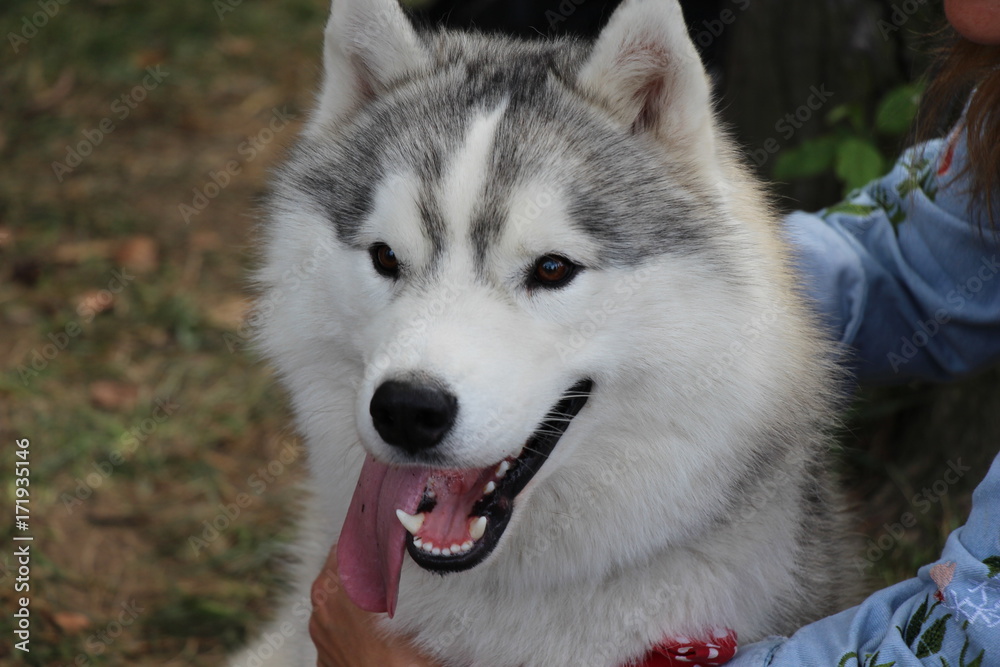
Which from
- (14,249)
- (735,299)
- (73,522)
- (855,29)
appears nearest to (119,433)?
(73,522)

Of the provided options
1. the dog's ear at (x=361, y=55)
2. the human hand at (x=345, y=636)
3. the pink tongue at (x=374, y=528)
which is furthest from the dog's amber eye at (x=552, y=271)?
the human hand at (x=345, y=636)

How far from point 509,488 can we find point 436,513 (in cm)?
17

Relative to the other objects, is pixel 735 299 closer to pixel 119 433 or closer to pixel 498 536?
pixel 498 536

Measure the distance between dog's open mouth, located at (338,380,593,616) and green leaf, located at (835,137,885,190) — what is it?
1.42 m

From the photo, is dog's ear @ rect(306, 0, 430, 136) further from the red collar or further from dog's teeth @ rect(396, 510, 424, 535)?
the red collar

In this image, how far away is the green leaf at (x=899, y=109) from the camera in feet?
10.2

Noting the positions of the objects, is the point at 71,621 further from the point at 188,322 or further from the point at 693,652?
the point at 693,652

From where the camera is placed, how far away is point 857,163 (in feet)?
10.1

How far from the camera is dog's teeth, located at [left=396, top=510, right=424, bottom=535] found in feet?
6.83

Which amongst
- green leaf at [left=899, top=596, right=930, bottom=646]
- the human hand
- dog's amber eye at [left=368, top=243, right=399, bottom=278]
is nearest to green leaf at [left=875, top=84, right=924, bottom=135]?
green leaf at [left=899, top=596, right=930, bottom=646]

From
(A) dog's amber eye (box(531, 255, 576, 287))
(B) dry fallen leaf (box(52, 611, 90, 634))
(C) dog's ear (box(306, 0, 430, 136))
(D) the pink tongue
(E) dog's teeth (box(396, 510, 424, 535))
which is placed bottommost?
(B) dry fallen leaf (box(52, 611, 90, 634))

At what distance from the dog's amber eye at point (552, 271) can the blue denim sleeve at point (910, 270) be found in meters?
0.79

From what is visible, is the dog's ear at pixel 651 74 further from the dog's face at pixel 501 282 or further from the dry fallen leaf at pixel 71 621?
the dry fallen leaf at pixel 71 621

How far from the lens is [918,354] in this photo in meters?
2.79
